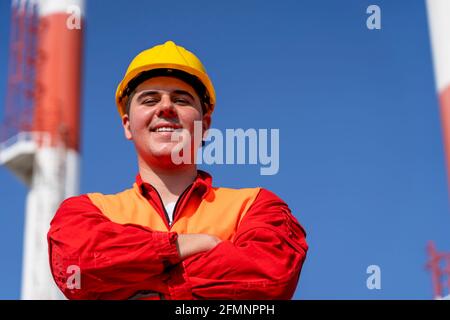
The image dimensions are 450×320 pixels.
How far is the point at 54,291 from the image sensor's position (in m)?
18.8

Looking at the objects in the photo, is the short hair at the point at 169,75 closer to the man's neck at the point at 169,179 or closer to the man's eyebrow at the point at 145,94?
the man's eyebrow at the point at 145,94

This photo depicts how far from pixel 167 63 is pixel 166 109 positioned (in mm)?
153

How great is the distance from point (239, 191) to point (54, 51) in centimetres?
1647

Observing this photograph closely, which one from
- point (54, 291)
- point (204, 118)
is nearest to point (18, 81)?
point (54, 291)

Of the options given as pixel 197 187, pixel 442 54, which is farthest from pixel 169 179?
pixel 442 54

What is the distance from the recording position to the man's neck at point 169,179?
7.32 ft

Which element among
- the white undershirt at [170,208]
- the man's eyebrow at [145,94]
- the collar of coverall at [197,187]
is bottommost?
the white undershirt at [170,208]

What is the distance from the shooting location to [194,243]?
2.00 metres

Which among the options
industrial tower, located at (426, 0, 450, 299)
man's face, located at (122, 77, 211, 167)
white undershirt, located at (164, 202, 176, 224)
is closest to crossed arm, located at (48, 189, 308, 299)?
white undershirt, located at (164, 202, 176, 224)

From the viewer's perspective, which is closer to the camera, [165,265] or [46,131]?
[165,265]

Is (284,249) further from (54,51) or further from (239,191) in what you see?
(54,51)

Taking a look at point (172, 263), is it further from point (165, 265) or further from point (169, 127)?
point (169, 127)

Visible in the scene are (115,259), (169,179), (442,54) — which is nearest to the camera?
(115,259)

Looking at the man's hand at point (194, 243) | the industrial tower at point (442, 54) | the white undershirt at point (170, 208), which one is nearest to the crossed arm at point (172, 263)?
the man's hand at point (194, 243)
